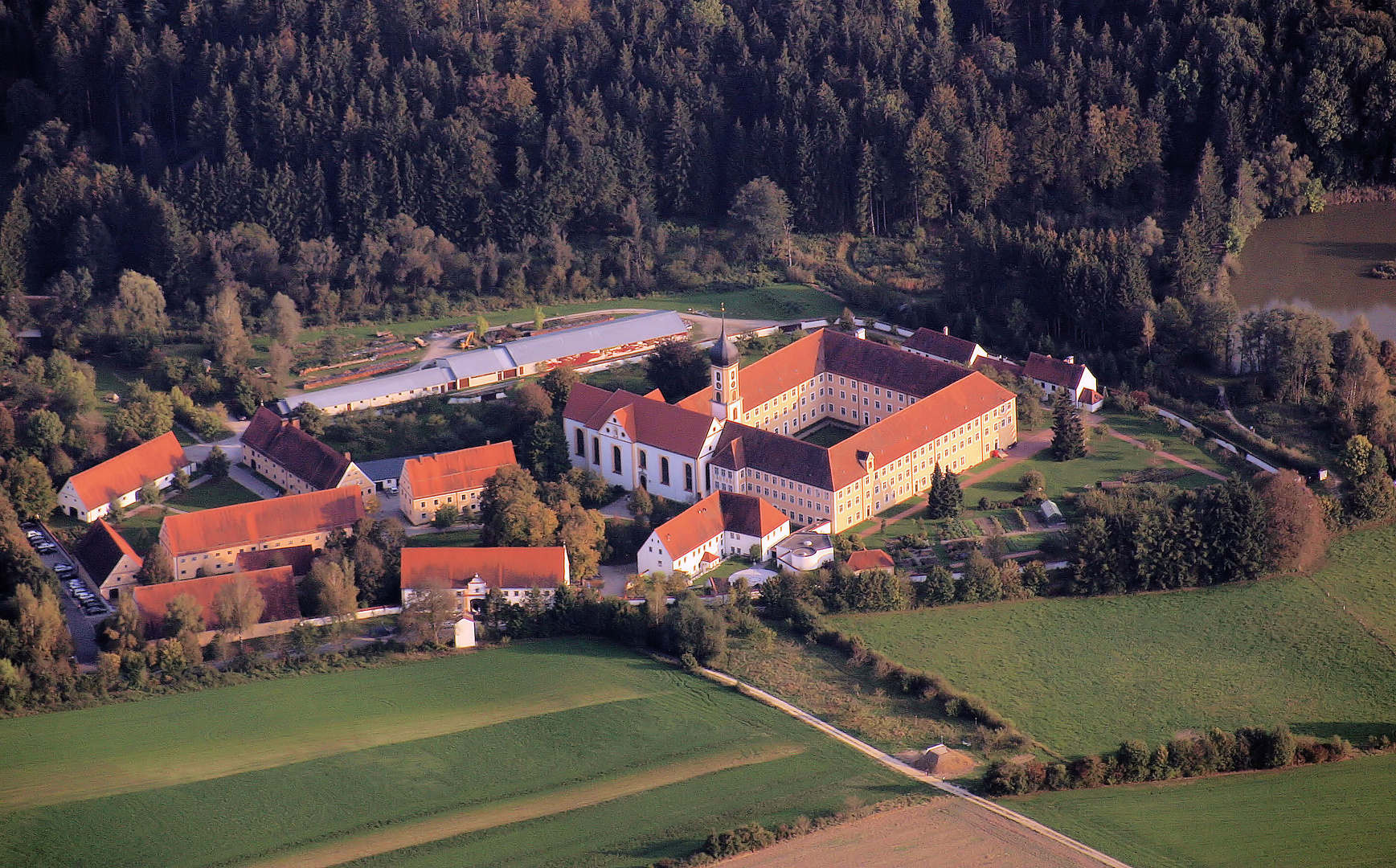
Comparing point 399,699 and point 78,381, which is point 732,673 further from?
point 78,381

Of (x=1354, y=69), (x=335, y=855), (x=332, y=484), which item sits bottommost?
(x=335, y=855)

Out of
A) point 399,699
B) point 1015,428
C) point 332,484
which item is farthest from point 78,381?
point 1015,428

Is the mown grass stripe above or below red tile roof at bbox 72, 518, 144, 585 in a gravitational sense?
below

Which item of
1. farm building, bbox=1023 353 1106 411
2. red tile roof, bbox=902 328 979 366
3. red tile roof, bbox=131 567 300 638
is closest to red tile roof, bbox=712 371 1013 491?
farm building, bbox=1023 353 1106 411

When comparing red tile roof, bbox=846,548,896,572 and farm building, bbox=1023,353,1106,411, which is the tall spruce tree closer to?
red tile roof, bbox=846,548,896,572

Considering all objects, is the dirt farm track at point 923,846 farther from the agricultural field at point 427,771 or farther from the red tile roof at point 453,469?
the red tile roof at point 453,469

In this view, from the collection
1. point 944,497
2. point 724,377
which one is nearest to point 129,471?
point 724,377

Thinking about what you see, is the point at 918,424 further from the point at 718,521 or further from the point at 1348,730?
the point at 1348,730
